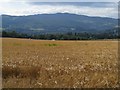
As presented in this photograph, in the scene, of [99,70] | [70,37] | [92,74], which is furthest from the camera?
[70,37]

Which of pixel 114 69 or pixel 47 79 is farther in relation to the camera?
Answer: pixel 114 69

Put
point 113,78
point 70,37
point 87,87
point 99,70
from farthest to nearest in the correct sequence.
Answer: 1. point 70,37
2. point 99,70
3. point 113,78
4. point 87,87

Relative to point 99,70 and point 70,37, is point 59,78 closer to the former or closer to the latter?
point 99,70

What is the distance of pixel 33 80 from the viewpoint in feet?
38.4

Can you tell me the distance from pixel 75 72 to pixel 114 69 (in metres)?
1.78

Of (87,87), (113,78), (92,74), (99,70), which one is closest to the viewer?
(87,87)

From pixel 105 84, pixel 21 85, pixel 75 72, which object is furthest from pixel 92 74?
pixel 21 85

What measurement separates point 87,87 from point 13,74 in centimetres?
358

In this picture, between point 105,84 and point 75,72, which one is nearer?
point 105,84

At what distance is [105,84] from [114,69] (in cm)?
304

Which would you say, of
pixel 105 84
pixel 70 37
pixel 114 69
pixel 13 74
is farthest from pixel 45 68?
pixel 70 37

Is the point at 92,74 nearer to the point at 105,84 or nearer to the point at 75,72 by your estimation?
the point at 75,72

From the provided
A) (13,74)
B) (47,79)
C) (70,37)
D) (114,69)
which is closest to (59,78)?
(47,79)

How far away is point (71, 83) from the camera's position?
10945 millimetres
